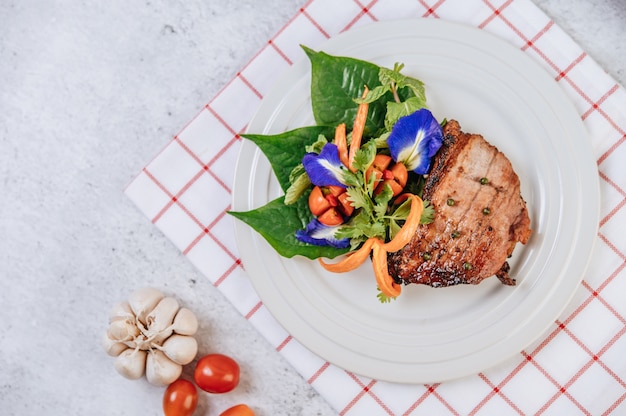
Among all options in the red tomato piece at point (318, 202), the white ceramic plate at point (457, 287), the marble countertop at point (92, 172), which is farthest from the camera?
the marble countertop at point (92, 172)

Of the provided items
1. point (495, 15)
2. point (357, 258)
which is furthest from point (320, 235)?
point (495, 15)

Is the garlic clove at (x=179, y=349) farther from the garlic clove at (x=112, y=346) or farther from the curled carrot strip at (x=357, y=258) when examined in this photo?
the curled carrot strip at (x=357, y=258)

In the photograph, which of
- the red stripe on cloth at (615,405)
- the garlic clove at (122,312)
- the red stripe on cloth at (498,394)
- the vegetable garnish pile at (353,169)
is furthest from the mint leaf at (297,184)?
the red stripe on cloth at (615,405)

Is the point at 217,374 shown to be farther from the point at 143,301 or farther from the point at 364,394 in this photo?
the point at 364,394

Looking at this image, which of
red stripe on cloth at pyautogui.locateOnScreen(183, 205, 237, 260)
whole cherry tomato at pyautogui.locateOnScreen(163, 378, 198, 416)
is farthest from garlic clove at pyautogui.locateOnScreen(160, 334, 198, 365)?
red stripe on cloth at pyautogui.locateOnScreen(183, 205, 237, 260)

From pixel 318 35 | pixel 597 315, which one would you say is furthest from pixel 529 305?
pixel 318 35

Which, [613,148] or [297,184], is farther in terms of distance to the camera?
[613,148]
